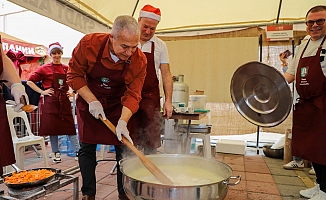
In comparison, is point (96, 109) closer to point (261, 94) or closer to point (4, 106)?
point (4, 106)

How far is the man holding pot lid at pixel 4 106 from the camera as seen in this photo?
3.96 ft

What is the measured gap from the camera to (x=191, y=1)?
12.5ft

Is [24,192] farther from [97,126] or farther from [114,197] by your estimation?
[114,197]

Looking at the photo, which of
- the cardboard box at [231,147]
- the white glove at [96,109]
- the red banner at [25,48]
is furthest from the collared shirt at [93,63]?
the red banner at [25,48]

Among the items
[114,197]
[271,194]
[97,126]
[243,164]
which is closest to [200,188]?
[97,126]

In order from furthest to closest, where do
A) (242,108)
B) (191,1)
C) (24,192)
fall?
(191,1)
(242,108)
(24,192)

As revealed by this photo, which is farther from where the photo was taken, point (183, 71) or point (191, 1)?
point (183, 71)

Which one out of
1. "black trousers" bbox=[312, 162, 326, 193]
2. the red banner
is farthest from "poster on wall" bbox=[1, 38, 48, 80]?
"black trousers" bbox=[312, 162, 326, 193]

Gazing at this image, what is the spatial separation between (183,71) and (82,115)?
2.99 m

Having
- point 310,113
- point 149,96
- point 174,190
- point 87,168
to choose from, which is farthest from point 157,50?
point 174,190

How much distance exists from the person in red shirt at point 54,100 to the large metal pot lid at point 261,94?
2339 millimetres

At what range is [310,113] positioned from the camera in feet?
6.67

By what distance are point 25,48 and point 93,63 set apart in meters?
4.09

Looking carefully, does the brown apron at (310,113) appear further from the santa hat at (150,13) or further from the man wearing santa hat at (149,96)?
the santa hat at (150,13)
